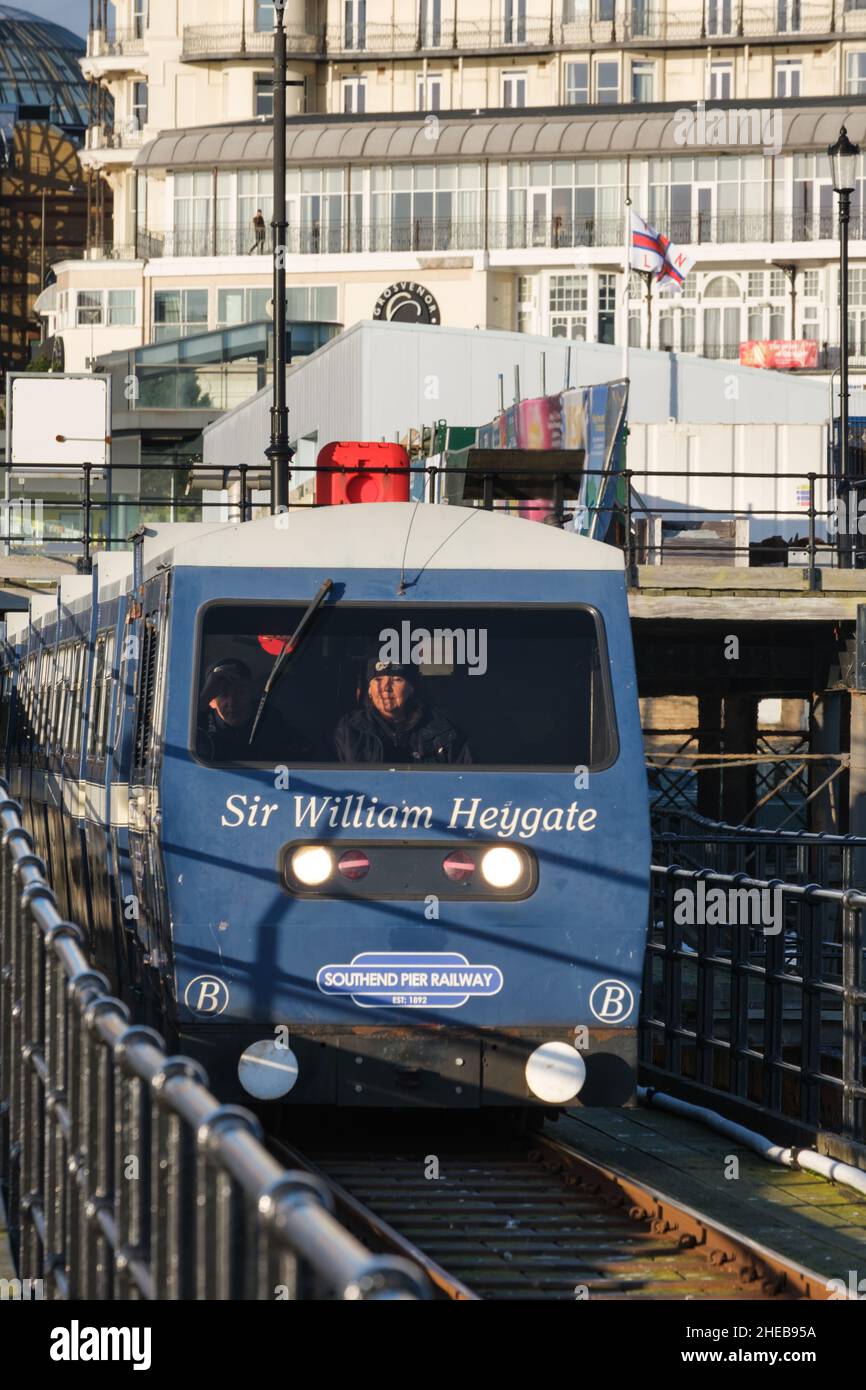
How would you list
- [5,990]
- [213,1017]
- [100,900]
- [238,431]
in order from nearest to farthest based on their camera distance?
[5,990]
[213,1017]
[100,900]
[238,431]

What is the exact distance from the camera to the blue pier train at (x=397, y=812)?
33.9 ft

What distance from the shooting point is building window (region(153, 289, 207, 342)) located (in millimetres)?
89625

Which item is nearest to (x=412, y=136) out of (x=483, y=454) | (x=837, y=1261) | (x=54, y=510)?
(x=54, y=510)

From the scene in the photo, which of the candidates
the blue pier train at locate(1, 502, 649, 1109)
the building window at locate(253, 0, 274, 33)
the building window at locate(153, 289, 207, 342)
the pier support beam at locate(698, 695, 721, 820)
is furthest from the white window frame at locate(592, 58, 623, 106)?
the blue pier train at locate(1, 502, 649, 1109)

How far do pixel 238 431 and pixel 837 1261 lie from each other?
3945 cm

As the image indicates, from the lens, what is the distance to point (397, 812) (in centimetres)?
1046

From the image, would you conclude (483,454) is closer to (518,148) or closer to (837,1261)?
(837,1261)

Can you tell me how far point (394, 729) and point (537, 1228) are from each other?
7.86 feet

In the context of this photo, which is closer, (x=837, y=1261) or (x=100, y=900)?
(x=837, y=1261)

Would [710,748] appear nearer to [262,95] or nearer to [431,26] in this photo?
[431,26]

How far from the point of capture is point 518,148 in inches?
3302

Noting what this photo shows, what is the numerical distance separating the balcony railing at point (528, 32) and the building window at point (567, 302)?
13.9 meters

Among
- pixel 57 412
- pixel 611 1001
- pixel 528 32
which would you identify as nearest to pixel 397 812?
pixel 611 1001

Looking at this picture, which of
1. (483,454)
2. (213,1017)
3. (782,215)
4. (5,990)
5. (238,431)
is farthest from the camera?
(782,215)
